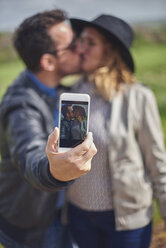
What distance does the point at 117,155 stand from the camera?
2.25m

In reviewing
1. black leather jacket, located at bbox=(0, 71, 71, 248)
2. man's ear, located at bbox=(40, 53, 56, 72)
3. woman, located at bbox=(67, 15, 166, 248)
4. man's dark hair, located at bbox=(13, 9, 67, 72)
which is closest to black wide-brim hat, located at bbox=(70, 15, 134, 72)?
woman, located at bbox=(67, 15, 166, 248)

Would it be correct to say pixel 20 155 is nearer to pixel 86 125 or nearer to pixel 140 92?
pixel 86 125

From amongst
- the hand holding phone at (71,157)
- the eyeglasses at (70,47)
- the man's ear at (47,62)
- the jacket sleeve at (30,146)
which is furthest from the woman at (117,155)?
the hand holding phone at (71,157)

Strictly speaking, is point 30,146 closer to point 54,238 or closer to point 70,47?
point 54,238

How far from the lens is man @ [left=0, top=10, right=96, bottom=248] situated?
196 cm

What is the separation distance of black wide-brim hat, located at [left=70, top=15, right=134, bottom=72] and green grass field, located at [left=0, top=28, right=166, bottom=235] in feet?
16.1

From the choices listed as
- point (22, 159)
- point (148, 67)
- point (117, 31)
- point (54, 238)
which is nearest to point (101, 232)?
point (54, 238)

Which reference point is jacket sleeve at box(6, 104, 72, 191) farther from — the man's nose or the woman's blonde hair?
the man's nose

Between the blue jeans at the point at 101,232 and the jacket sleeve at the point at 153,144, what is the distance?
0.27 m

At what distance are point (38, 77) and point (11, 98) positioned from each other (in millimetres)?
384

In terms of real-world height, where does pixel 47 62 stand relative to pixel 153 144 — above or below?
above

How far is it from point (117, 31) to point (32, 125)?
94 centimetres

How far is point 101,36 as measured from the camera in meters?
2.50

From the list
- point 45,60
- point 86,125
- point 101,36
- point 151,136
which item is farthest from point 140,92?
point 86,125
